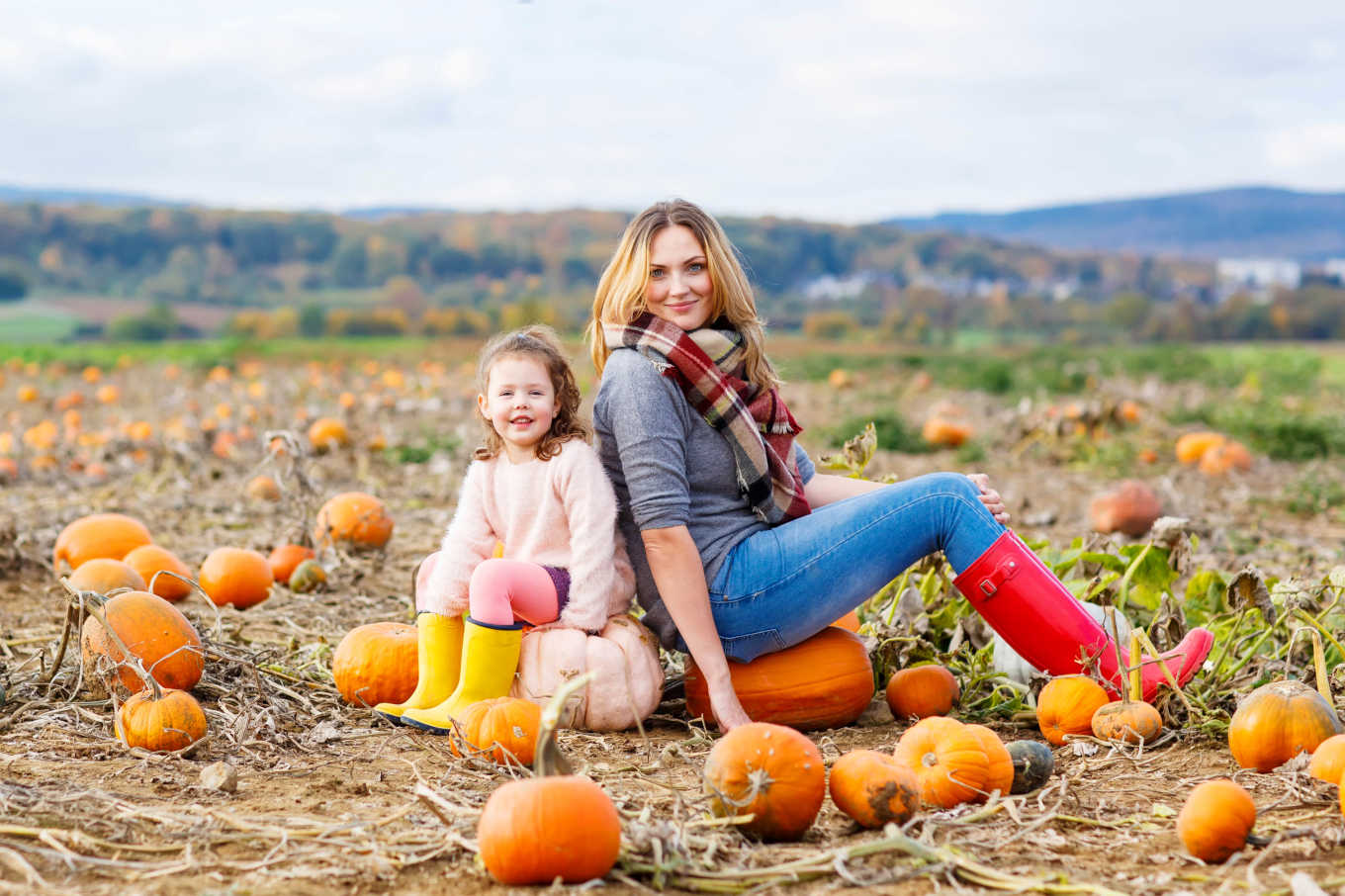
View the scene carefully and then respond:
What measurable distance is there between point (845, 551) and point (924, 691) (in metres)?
0.54

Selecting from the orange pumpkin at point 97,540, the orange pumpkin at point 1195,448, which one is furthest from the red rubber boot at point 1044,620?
the orange pumpkin at point 1195,448

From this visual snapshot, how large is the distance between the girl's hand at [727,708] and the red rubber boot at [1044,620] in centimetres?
74

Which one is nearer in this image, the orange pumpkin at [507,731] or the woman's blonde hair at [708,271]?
the orange pumpkin at [507,731]

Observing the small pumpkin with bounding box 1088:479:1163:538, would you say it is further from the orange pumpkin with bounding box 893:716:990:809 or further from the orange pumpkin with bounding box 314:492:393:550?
the orange pumpkin with bounding box 893:716:990:809

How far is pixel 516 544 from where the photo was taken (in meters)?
3.71

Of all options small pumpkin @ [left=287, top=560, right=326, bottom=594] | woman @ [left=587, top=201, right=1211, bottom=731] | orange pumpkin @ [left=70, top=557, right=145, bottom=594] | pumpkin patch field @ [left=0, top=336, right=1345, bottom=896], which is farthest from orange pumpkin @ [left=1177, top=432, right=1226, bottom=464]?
orange pumpkin @ [left=70, top=557, right=145, bottom=594]

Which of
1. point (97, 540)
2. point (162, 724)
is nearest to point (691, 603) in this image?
point (162, 724)

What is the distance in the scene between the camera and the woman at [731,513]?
140 inches

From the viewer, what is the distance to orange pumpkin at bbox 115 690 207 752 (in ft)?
10.6

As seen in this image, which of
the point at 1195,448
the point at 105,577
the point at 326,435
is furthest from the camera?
the point at 1195,448

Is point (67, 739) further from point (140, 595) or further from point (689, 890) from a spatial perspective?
point (689, 890)

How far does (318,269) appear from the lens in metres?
39.9

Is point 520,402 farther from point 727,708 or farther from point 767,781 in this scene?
point 767,781

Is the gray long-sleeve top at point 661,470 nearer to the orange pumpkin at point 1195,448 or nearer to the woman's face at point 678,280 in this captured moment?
the woman's face at point 678,280
